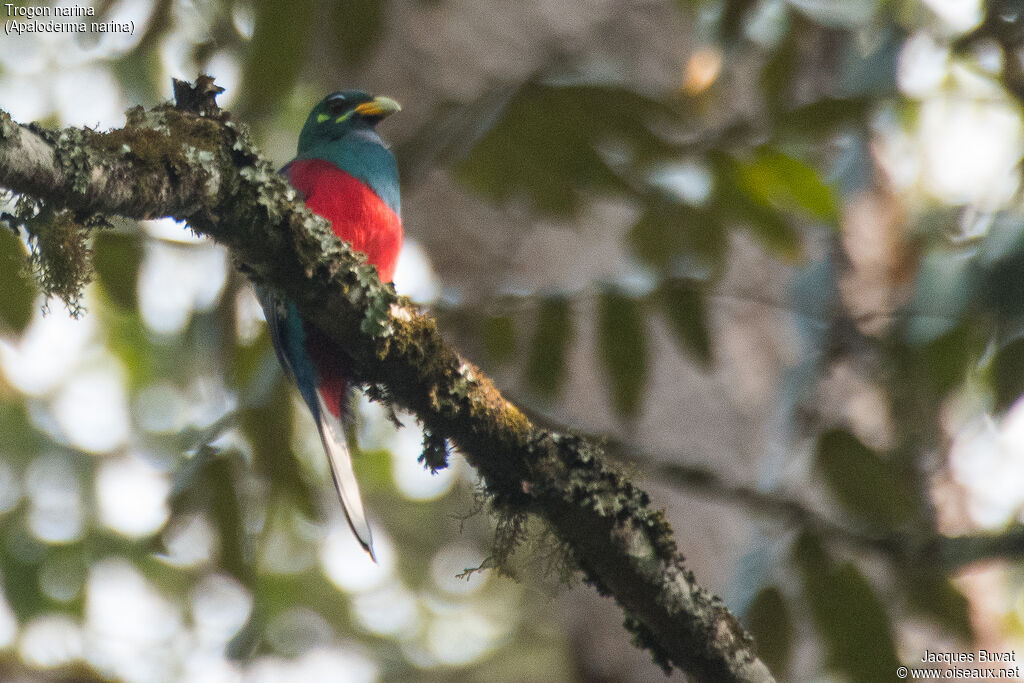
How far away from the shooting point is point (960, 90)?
5.03 meters

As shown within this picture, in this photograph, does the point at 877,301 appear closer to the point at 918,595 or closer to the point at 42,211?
the point at 918,595

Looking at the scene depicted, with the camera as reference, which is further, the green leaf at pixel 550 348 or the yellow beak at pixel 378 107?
the yellow beak at pixel 378 107

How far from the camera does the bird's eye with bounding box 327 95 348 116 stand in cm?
386

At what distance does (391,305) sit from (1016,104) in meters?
2.86

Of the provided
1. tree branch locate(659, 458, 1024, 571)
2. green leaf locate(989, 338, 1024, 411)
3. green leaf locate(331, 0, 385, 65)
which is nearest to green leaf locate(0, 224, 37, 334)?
green leaf locate(331, 0, 385, 65)

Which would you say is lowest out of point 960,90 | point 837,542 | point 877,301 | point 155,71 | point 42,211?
point 42,211

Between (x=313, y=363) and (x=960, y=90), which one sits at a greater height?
(x=960, y=90)

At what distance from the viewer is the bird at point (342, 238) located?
2557mm

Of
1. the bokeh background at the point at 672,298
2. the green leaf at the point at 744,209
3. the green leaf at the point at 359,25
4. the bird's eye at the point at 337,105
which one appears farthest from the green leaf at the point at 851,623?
the bird's eye at the point at 337,105

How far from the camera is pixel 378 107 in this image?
3793mm

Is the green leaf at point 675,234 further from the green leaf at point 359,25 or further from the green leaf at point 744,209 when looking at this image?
the green leaf at point 359,25

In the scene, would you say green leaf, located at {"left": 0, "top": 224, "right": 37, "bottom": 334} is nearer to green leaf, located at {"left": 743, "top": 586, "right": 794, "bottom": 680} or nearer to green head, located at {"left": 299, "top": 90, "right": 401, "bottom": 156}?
green head, located at {"left": 299, "top": 90, "right": 401, "bottom": 156}

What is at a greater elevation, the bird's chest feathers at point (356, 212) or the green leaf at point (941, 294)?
the bird's chest feathers at point (356, 212)

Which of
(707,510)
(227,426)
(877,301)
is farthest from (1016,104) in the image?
(227,426)
